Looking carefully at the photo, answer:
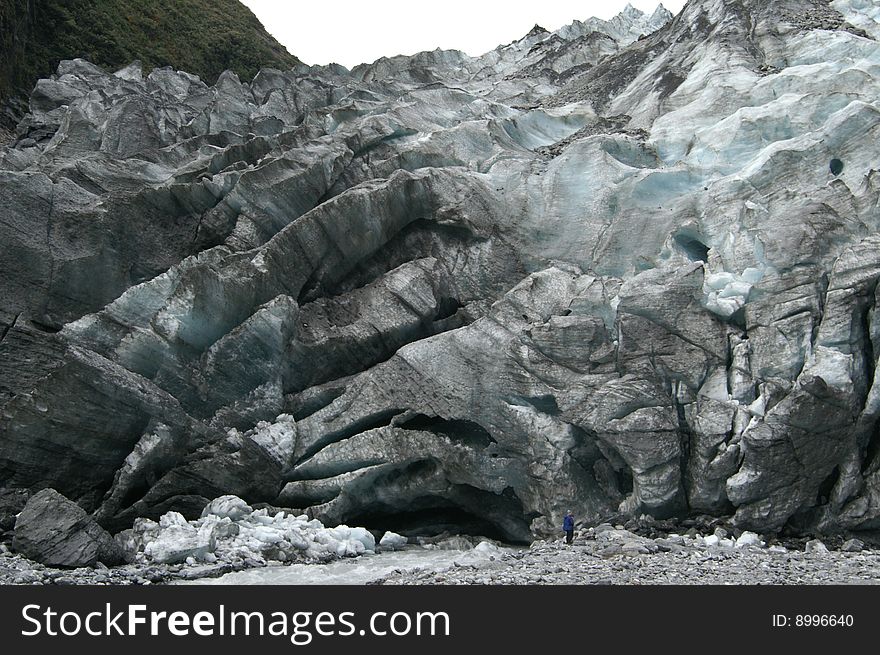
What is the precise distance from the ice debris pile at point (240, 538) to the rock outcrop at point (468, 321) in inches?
46.6

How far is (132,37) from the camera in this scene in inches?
2842

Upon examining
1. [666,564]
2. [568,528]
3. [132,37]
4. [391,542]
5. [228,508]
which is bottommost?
[666,564]

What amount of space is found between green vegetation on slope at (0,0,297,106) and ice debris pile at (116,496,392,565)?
47.0 meters

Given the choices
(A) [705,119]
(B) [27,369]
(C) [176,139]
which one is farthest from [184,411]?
(A) [705,119]

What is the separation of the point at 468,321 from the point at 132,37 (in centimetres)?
6236

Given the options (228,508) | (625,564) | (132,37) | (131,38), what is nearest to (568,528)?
(625,564)

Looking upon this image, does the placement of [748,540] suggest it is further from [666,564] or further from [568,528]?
[568,528]

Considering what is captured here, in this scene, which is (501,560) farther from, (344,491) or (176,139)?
(176,139)

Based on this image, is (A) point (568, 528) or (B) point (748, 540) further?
(A) point (568, 528)

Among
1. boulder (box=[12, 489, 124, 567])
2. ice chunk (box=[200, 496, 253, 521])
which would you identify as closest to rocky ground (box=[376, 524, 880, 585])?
ice chunk (box=[200, 496, 253, 521])

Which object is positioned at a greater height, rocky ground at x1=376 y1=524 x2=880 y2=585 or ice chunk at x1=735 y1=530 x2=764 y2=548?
ice chunk at x1=735 y1=530 x2=764 y2=548

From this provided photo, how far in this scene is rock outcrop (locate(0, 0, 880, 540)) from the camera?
21.1 meters

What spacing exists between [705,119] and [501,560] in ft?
88.9

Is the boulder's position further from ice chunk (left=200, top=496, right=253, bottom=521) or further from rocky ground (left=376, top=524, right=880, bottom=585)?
rocky ground (left=376, top=524, right=880, bottom=585)
